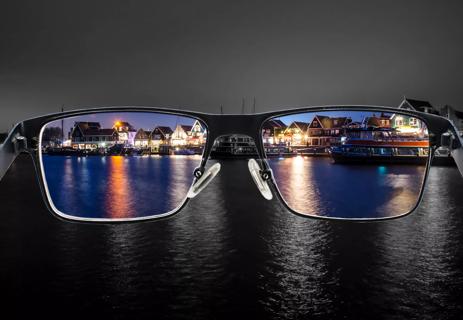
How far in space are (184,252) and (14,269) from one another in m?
2.19

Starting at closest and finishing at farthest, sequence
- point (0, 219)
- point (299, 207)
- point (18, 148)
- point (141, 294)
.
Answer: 1. point (18, 148)
2. point (299, 207)
3. point (141, 294)
4. point (0, 219)

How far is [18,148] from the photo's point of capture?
1.71m

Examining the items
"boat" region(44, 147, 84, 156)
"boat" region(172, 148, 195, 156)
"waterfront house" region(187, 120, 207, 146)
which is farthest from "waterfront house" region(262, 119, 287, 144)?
"boat" region(44, 147, 84, 156)

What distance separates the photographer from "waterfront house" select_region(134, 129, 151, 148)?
7.97 feet

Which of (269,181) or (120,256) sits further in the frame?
(120,256)

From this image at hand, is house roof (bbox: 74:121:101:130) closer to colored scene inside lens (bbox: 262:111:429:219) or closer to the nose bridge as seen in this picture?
the nose bridge

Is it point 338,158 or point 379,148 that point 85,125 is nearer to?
point 338,158

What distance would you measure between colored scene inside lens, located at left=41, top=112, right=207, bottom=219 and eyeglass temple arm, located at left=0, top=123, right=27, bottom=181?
0.13 m

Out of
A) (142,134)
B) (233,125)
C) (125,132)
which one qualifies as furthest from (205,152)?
(125,132)

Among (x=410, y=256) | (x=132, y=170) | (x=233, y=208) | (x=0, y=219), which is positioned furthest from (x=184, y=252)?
(x=0, y=219)

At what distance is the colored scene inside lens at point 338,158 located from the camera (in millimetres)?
2246

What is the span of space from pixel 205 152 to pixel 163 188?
1.17m

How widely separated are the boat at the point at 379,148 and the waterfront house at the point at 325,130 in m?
0.11

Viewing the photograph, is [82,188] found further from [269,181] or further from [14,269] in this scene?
[14,269]
